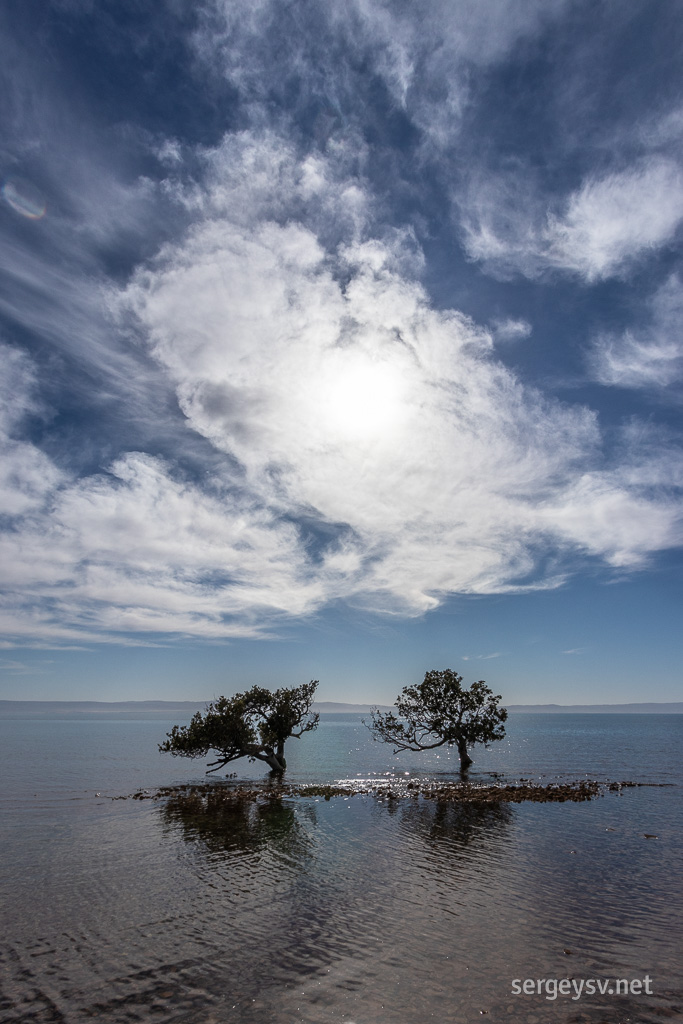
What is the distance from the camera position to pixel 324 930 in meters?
17.7

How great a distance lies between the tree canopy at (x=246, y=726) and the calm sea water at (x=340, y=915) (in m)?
19.0

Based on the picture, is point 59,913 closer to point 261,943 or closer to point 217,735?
point 261,943

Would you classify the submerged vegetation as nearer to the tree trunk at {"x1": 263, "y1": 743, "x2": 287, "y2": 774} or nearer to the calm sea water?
the calm sea water

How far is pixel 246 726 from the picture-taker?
61.4 meters

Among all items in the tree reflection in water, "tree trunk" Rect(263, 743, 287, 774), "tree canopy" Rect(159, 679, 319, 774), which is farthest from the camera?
"tree trunk" Rect(263, 743, 287, 774)

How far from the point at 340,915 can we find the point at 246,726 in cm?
4514

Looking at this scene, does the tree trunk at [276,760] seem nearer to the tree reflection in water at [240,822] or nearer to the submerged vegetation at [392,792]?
the submerged vegetation at [392,792]

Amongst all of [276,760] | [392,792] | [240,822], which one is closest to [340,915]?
[240,822]

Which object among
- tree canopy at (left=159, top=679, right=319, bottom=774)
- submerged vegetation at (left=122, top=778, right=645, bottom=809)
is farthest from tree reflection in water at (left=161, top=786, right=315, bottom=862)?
tree canopy at (left=159, top=679, right=319, bottom=774)

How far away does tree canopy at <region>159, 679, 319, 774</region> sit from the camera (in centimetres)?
5864

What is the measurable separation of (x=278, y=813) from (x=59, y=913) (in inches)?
875

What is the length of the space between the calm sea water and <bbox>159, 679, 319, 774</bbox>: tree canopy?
1896cm

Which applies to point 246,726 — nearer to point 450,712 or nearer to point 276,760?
point 276,760

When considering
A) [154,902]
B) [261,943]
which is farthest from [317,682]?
[261,943]
